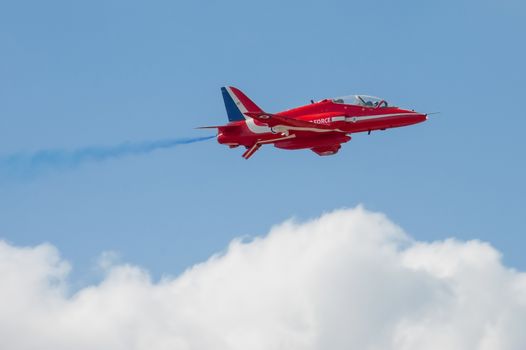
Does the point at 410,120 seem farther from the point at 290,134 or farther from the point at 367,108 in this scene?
the point at 290,134

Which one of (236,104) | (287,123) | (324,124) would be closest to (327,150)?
(324,124)

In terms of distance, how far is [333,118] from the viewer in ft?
277

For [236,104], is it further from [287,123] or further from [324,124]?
[324,124]

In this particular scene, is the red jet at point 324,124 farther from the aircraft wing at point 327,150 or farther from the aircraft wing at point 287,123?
the aircraft wing at point 327,150

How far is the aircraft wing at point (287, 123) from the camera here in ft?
267

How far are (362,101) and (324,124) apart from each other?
3.63 m

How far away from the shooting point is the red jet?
84625 millimetres

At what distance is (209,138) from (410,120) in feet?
51.4

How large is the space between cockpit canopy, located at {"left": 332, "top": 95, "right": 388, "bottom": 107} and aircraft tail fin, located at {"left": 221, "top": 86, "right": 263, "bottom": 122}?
21.7 ft

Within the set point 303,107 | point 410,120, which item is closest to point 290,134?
point 303,107

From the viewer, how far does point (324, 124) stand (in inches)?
3324

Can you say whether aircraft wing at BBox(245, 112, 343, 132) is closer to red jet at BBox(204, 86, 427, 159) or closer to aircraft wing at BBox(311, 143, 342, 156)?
red jet at BBox(204, 86, 427, 159)

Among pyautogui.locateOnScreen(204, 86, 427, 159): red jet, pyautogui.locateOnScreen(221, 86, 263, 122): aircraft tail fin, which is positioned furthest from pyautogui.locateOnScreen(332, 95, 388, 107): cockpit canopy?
pyautogui.locateOnScreen(221, 86, 263, 122): aircraft tail fin

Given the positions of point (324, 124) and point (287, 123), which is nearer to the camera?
point (287, 123)
